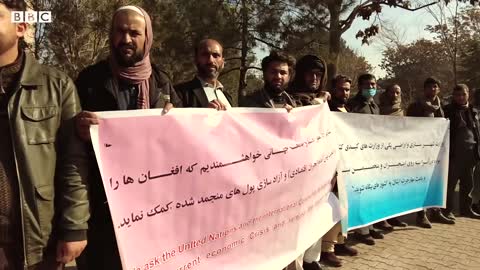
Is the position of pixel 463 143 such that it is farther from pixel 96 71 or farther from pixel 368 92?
pixel 96 71

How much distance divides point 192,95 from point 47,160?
4.32ft

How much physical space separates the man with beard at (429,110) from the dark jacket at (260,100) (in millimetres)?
2653

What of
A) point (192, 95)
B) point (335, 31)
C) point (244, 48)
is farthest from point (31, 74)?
point (244, 48)

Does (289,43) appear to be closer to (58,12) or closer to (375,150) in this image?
(58,12)

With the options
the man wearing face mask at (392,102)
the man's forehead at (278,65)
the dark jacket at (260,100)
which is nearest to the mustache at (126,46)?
the dark jacket at (260,100)

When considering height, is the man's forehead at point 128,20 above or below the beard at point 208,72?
above

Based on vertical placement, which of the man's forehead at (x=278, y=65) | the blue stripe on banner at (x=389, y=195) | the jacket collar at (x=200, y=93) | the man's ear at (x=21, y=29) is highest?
the man's forehead at (x=278, y=65)

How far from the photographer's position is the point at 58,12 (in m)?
10.3

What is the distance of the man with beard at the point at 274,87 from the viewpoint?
11.5 feet

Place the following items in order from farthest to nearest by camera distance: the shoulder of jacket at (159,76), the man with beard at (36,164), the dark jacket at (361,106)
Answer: the dark jacket at (361,106)
the shoulder of jacket at (159,76)
the man with beard at (36,164)

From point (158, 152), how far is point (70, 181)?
0.48 m

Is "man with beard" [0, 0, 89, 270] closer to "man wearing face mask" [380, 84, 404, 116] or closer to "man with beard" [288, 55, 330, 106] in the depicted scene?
"man with beard" [288, 55, 330, 106]

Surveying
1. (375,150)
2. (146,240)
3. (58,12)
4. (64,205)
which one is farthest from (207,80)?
(58,12)

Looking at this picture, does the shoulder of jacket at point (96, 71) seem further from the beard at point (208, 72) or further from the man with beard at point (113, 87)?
the beard at point (208, 72)
